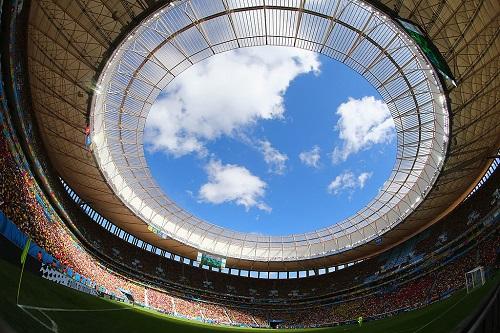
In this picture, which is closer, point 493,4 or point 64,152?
point 493,4

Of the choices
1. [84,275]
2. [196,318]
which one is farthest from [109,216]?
Answer: [196,318]

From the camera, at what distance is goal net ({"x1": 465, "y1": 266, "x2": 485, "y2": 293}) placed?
99.7 ft

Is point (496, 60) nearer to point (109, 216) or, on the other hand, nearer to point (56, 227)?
point (56, 227)

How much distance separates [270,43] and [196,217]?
28893mm

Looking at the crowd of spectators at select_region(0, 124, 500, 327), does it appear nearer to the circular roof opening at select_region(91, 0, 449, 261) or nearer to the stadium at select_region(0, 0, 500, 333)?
the stadium at select_region(0, 0, 500, 333)

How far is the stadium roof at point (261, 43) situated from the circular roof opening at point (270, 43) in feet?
0.40

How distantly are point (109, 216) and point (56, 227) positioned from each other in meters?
18.3

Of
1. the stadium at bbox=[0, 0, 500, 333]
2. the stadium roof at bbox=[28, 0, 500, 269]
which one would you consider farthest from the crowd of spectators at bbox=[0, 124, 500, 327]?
the stadium roof at bbox=[28, 0, 500, 269]

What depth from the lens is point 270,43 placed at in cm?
3906

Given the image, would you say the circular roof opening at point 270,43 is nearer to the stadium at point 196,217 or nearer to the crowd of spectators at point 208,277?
the stadium at point 196,217

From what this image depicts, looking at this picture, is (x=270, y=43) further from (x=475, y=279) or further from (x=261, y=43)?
(x=475, y=279)

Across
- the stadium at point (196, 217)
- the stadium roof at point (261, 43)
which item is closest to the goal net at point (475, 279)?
the stadium at point (196, 217)

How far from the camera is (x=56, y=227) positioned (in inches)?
1432

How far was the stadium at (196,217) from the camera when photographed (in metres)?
26.0
